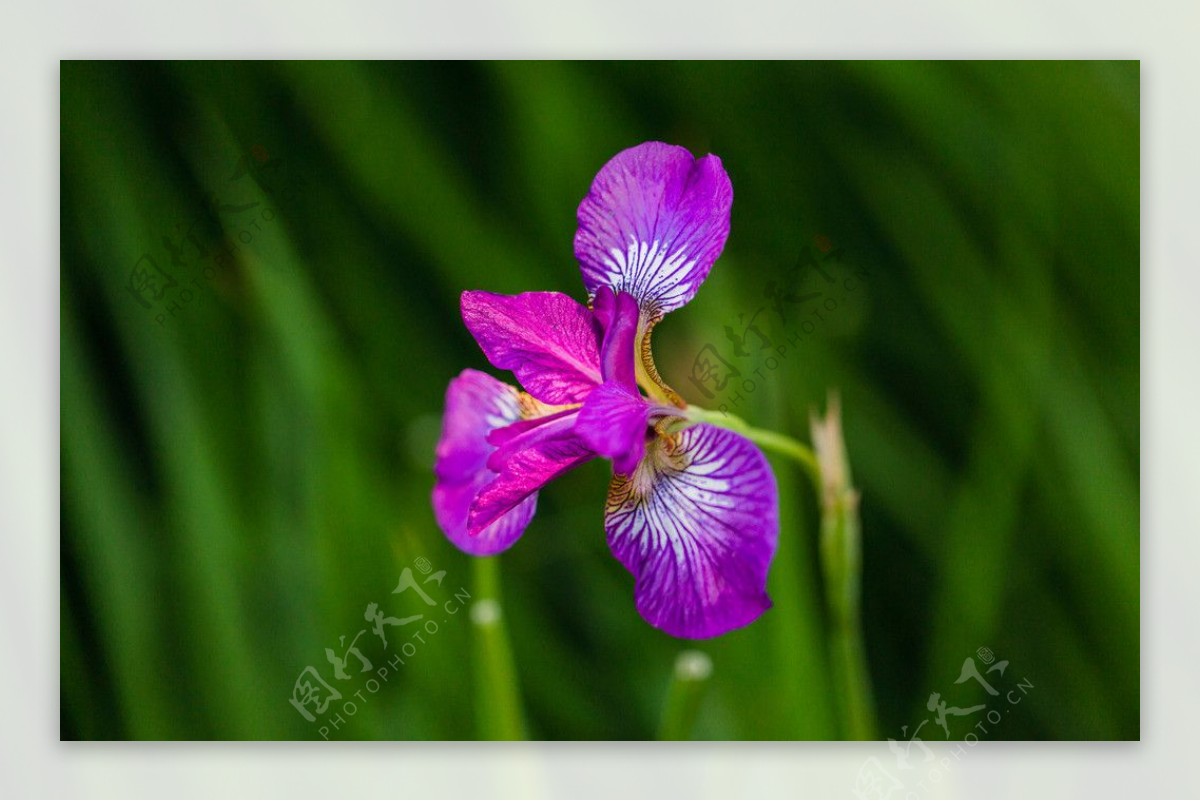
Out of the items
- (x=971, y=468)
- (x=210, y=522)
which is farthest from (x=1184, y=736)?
(x=210, y=522)

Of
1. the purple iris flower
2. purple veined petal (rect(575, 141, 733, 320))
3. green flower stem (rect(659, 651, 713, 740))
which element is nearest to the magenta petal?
the purple iris flower

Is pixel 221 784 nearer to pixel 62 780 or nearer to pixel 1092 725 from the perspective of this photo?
pixel 62 780

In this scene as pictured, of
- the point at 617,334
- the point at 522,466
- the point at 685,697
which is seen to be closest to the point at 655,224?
the point at 617,334

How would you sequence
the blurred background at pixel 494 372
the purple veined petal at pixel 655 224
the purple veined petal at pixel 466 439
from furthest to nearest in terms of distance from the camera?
the blurred background at pixel 494 372 < the purple veined petal at pixel 466 439 < the purple veined petal at pixel 655 224

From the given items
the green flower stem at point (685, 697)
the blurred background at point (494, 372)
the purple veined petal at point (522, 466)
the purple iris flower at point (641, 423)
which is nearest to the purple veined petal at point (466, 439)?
the purple iris flower at point (641, 423)

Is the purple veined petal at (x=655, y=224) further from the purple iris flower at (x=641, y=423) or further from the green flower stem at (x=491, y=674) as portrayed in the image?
the green flower stem at (x=491, y=674)

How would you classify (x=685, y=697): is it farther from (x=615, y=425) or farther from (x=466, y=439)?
(x=615, y=425)

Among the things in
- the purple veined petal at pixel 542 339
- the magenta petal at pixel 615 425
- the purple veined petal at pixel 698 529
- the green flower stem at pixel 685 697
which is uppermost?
the purple veined petal at pixel 542 339
